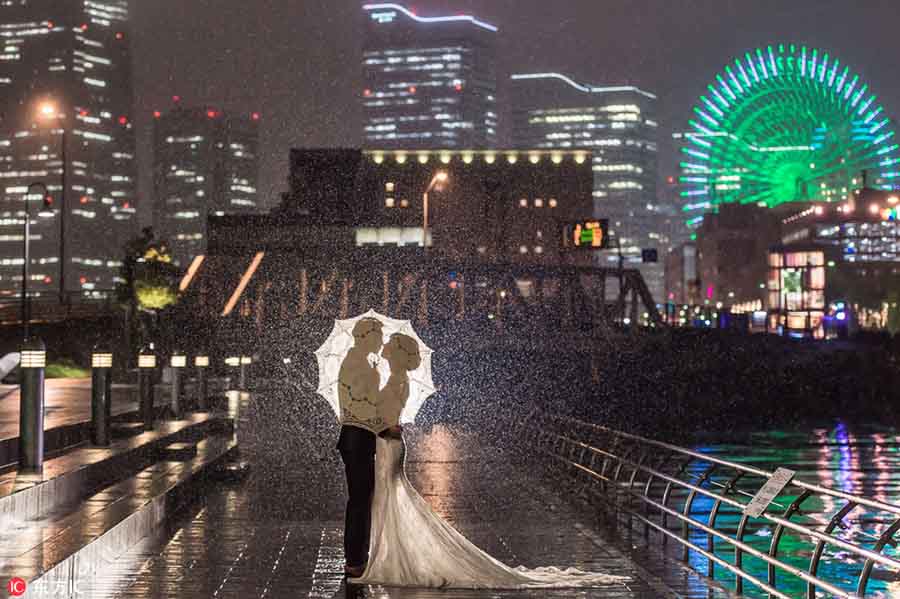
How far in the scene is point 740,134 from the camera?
128m

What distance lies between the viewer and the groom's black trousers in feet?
37.8

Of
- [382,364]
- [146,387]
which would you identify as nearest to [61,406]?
[146,387]

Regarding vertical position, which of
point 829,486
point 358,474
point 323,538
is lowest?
point 829,486

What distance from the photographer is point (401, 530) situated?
11.6 m

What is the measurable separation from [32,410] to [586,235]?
34.0 metres

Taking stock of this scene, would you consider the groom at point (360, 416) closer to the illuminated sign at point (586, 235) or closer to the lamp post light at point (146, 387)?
the lamp post light at point (146, 387)

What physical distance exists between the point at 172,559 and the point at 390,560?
119 inches

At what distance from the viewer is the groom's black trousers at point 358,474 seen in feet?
37.8

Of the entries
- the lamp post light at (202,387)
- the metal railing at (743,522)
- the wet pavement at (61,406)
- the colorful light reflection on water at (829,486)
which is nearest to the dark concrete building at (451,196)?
the colorful light reflection on water at (829,486)

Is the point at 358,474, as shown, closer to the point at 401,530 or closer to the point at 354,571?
the point at 401,530

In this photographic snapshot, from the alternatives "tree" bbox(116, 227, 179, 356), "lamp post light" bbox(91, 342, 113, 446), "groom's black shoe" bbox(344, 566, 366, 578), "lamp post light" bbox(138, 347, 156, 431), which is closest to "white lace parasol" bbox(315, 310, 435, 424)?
"groom's black shoe" bbox(344, 566, 366, 578)

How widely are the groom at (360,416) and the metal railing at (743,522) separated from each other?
3234 millimetres

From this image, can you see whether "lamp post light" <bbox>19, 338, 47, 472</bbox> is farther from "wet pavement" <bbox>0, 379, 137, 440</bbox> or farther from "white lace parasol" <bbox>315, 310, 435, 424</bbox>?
"white lace parasol" <bbox>315, 310, 435, 424</bbox>

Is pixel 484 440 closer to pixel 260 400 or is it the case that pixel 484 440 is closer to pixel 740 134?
pixel 260 400
